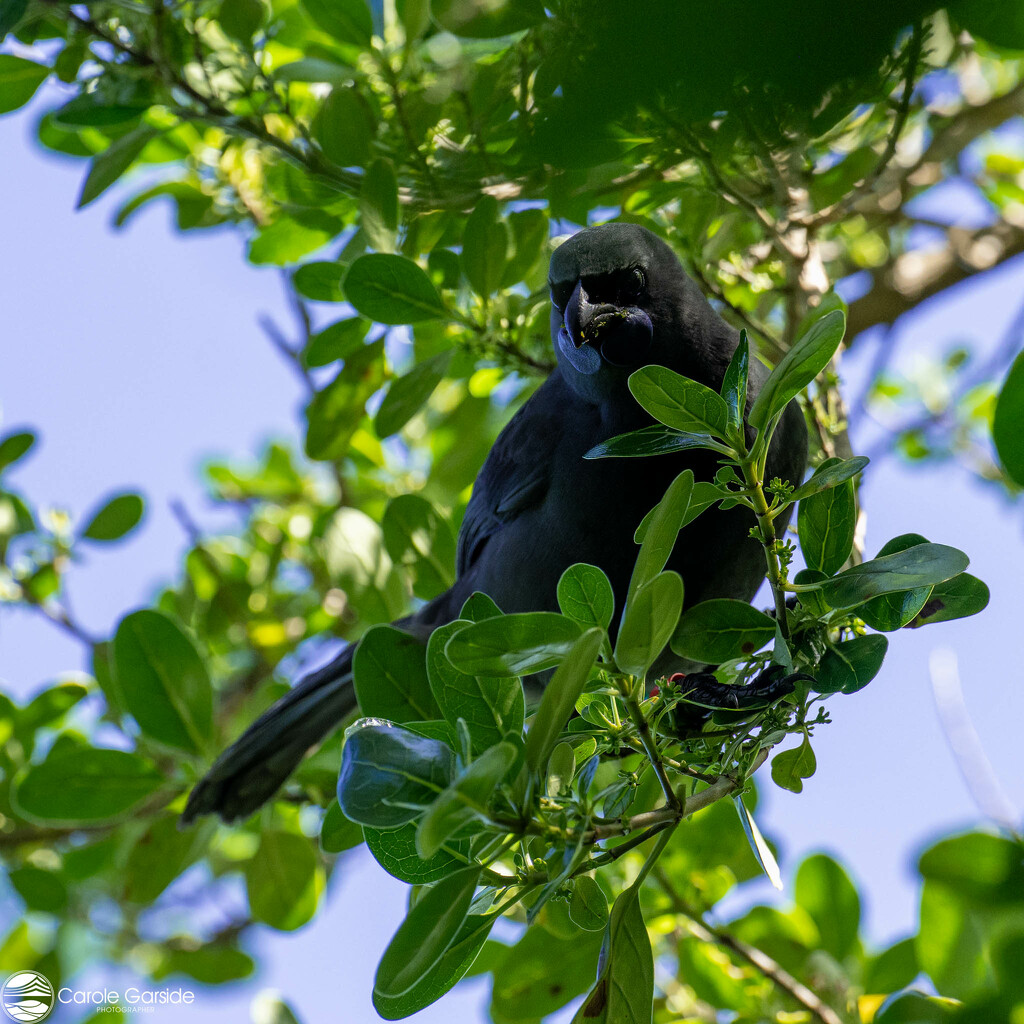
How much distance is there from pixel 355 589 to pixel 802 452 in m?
1.47

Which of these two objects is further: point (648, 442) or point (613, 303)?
point (613, 303)

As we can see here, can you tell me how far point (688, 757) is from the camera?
5.12 feet

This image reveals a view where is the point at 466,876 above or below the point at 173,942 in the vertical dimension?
above

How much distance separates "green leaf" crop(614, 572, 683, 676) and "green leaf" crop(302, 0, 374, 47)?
6.20 feet

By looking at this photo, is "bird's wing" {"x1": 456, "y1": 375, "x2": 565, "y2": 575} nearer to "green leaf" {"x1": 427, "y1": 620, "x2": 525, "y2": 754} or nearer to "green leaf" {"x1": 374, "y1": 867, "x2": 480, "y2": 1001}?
"green leaf" {"x1": 427, "y1": 620, "x2": 525, "y2": 754}

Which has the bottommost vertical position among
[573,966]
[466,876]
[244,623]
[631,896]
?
[573,966]

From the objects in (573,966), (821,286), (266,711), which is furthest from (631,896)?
(266,711)

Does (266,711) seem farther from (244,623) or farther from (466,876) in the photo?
(466,876)

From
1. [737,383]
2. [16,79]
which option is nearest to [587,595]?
[737,383]

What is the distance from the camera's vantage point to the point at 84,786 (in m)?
2.71

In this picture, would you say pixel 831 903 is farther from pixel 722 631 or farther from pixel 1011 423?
pixel 1011 423

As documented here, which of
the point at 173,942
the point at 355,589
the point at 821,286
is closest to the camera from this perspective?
the point at 821,286

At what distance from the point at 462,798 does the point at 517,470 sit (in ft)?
5.93

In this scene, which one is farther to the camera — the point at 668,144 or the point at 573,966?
the point at 573,966
